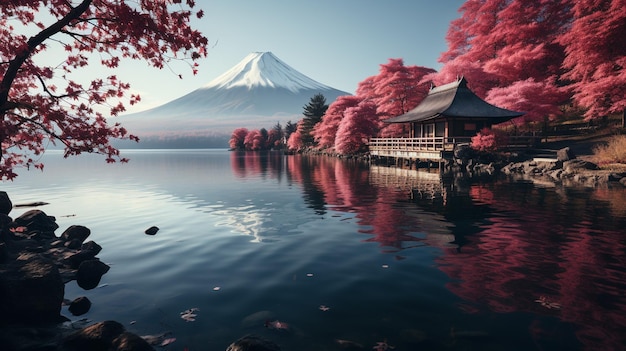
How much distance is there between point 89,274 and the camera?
6812mm

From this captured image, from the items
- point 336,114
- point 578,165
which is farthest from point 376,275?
point 336,114

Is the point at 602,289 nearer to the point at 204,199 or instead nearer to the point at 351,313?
the point at 351,313

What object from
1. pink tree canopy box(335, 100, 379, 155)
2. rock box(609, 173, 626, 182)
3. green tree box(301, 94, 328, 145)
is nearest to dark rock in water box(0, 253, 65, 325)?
rock box(609, 173, 626, 182)

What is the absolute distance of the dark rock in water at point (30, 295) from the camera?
504 cm

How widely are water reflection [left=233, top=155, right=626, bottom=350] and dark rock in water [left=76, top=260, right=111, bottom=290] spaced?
641 centimetres

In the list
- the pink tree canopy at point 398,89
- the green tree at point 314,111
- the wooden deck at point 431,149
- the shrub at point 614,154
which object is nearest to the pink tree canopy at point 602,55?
the shrub at point 614,154

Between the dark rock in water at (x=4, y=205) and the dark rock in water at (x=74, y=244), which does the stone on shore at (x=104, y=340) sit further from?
the dark rock in water at (x=4, y=205)

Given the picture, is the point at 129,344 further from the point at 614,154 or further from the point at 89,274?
the point at 614,154

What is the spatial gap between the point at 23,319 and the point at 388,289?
589cm

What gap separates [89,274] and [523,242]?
33.3 ft

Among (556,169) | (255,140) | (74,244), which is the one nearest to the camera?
(74,244)

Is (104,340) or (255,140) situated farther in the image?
(255,140)

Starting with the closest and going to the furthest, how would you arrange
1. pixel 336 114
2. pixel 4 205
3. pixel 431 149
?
pixel 4 205 → pixel 431 149 → pixel 336 114

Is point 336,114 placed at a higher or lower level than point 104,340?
higher
